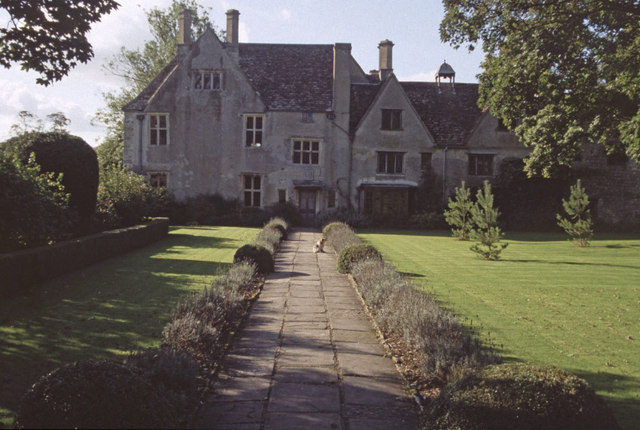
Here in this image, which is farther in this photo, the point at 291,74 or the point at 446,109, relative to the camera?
the point at 446,109

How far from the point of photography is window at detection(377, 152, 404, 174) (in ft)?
107

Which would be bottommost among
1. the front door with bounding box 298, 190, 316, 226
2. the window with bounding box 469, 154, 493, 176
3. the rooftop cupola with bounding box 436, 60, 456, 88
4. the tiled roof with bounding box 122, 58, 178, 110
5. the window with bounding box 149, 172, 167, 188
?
the front door with bounding box 298, 190, 316, 226

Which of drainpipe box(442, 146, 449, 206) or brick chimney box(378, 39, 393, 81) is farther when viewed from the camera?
brick chimney box(378, 39, 393, 81)

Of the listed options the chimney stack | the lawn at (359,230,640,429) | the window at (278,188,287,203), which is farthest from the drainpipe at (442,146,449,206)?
the chimney stack

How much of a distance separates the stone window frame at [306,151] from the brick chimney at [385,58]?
7586mm

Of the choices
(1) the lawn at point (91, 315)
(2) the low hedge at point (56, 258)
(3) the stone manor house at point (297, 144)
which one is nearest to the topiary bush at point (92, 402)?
(1) the lawn at point (91, 315)

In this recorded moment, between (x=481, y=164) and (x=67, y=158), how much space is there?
24953mm

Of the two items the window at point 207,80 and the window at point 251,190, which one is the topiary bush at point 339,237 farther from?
the window at point 207,80

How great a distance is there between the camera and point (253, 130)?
3231cm

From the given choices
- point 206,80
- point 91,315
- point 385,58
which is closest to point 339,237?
point 91,315

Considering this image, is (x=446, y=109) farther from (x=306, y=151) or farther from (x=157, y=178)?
(x=157, y=178)

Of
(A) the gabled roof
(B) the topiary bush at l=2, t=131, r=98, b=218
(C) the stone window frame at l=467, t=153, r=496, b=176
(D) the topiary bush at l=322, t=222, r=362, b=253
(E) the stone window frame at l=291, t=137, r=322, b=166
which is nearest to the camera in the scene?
(B) the topiary bush at l=2, t=131, r=98, b=218

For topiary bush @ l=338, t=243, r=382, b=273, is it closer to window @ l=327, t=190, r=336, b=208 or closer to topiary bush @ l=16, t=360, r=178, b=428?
topiary bush @ l=16, t=360, r=178, b=428

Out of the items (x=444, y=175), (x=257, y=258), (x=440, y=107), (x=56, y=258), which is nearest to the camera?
(x=56, y=258)
